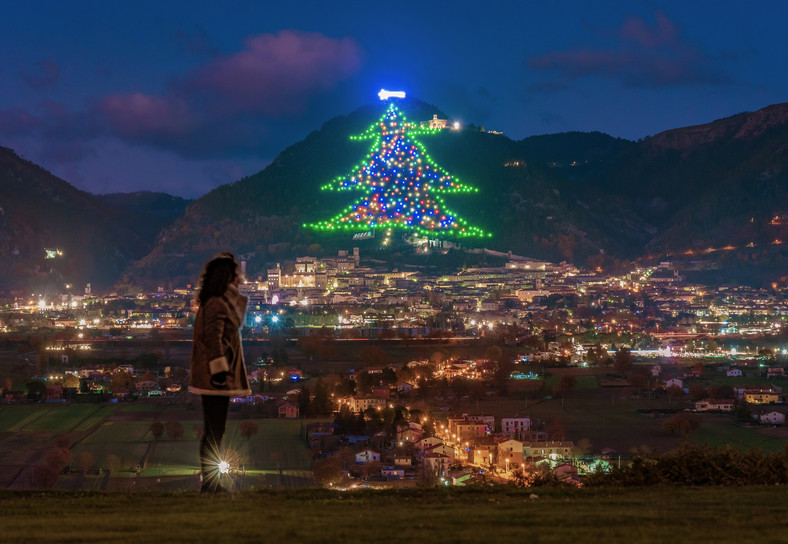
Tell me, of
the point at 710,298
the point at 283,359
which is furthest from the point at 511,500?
the point at 710,298

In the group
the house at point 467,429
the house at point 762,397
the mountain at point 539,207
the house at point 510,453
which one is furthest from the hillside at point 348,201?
the house at point 510,453

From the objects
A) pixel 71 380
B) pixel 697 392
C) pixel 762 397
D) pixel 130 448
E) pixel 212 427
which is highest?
pixel 212 427

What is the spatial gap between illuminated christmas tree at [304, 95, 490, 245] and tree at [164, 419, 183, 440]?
42.6 metres

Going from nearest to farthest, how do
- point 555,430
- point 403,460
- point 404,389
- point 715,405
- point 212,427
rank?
point 212,427
point 403,460
point 555,430
point 715,405
point 404,389

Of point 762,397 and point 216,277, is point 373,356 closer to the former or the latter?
point 762,397

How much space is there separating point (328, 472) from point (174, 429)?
720 cm

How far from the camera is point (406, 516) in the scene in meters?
6.33

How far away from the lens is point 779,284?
2653 inches

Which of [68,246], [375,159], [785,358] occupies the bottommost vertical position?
[785,358]

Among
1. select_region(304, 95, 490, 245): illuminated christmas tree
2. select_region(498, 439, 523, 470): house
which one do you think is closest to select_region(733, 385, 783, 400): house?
select_region(498, 439, 523, 470): house

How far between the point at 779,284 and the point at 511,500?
6462 centimetres

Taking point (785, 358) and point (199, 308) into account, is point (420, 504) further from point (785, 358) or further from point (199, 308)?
point (785, 358)

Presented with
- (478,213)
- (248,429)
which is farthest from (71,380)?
(478,213)

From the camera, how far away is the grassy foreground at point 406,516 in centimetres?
574
